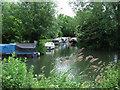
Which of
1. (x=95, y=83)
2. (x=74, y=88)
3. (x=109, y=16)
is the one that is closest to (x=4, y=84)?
(x=74, y=88)

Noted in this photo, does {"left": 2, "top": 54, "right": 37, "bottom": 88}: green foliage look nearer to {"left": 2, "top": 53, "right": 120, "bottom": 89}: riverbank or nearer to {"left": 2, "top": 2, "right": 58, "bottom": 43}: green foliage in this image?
{"left": 2, "top": 53, "right": 120, "bottom": 89}: riverbank

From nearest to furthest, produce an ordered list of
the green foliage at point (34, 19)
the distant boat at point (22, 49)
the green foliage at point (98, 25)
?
the distant boat at point (22, 49) < the green foliage at point (34, 19) < the green foliage at point (98, 25)

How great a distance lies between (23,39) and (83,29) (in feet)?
15.2

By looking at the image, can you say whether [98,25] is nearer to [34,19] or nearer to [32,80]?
[34,19]

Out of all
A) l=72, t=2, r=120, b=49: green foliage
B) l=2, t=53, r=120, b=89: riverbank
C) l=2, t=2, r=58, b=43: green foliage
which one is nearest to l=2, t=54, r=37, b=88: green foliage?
l=2, t=53, r=120, b=89: riverbank

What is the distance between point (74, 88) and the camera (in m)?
1.91

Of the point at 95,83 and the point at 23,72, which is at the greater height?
the point at 23,72

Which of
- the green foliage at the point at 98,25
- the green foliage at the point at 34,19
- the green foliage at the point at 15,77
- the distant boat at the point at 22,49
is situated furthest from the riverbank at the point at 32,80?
the green foliage at the point at 98,25

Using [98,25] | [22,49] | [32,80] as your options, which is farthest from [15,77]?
[98,25]

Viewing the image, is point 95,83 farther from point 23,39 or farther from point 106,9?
point 23,39

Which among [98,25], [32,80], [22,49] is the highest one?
[98,25]

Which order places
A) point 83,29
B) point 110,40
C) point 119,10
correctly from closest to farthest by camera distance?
point 119,10 → point 110,40 → point 83,29

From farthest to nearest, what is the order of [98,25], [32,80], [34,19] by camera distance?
[98,25] < [34,19] < [32,80]

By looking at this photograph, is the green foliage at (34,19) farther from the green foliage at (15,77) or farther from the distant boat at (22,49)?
the green foliage at (15,77)
